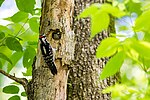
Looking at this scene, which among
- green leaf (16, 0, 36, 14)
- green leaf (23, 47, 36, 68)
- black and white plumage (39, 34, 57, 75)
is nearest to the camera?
black and white plumage (39, 34, 57, 75)

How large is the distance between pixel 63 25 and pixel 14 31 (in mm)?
471

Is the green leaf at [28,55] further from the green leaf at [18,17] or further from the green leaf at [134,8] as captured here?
the green leaf at [134,8]

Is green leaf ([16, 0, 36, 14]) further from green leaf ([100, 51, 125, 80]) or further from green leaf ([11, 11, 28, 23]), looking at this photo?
green leaf ([100, 51, 125, 80])

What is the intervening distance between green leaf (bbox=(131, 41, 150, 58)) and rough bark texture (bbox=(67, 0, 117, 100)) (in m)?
0.77

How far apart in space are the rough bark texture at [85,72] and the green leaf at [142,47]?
2.52 feet

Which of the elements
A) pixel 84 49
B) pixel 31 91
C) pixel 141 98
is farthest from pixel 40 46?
pixel 141 98

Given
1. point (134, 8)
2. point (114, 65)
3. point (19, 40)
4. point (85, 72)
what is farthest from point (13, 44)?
point (114, 65)

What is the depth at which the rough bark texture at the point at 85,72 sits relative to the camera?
129 cm

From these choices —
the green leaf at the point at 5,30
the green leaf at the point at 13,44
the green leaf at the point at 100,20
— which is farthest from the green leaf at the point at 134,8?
the green leaf at the point at 5,30

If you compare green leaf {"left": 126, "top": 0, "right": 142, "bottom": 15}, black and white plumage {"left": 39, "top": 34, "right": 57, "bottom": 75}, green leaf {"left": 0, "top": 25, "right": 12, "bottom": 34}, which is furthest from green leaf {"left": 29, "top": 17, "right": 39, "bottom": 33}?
green leaf {"left": 126, "top": 0, "right": 142, "bottom": 15}

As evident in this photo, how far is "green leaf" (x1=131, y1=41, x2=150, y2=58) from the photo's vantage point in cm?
50

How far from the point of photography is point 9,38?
1356 mm

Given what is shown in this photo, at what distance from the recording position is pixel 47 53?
1073 mm

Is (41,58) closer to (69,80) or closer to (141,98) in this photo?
(69,80)
